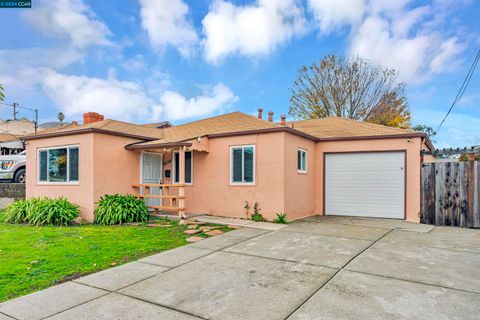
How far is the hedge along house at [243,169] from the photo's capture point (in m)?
9.41

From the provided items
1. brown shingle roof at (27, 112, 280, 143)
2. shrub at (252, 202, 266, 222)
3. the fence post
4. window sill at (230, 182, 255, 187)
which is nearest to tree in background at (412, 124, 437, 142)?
brown shingle roof at (27, 112, 280, 143)

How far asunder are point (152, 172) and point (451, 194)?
968 centimetres

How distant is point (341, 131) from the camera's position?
11.4 meters

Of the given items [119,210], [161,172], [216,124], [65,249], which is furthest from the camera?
[216,124]

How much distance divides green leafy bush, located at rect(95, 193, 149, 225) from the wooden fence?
28.5 feet

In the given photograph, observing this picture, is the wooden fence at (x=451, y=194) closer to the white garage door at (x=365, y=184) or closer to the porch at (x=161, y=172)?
the white garage door at (x=365, y=184)

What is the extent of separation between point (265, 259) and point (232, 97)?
15.1 metres

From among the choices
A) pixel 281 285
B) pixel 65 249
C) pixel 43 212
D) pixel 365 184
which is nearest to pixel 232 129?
pixel 365 184

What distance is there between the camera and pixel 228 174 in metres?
10.1

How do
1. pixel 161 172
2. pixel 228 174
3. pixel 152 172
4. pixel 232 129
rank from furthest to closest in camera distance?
pixel 161 172 < pixel 152 172 < pixel 232 129 < pixel 228 174

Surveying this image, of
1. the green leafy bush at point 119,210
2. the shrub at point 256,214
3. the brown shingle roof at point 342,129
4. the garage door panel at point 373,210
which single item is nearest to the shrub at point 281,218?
the shrub at point 256,214

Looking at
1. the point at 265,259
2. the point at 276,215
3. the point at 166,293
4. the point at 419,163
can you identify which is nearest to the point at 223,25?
the point at 276,215

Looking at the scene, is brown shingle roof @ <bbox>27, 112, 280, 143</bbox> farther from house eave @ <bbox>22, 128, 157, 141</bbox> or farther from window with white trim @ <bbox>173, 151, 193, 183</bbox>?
window with white trim @ <bbox>173, 151, 193, 183</bbox>

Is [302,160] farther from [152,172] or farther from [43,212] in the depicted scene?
[43,212]
